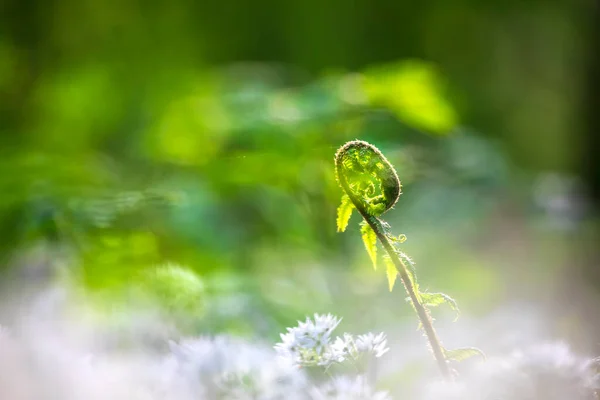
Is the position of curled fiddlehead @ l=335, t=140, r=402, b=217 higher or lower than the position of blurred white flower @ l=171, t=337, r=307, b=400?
higher

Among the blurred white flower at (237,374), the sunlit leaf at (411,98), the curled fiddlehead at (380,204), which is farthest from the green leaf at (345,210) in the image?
the sunlit leaf at (411,98)

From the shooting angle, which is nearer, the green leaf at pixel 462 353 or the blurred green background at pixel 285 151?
the green leaf at pixel 462 353

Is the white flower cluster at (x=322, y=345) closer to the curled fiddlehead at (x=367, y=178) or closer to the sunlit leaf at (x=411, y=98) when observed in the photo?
the curled fiddlehead at (x=367, y=178)

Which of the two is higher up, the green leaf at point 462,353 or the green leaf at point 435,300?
the green leaf at point 435,300

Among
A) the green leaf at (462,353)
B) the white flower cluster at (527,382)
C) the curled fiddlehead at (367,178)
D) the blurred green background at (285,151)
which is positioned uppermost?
the blurred green background at (285,151)

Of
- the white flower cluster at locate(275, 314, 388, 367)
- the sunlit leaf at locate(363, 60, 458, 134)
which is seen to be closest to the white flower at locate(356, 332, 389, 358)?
the white flower cluster at locate(275, 314, 388, 367)

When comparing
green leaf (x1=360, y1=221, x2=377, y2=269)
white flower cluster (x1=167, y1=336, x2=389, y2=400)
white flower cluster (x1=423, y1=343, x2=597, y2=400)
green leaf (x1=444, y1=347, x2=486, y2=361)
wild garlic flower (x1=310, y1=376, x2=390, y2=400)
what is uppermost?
green leaf (x1=360, y1=221, x2=377, y2=269)

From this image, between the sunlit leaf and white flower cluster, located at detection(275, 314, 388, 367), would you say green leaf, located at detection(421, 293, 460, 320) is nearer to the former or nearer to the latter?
white flower cluster, located at detection(275, 314, 388, 367)

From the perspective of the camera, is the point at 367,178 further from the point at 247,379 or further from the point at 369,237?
the point at 247,379
